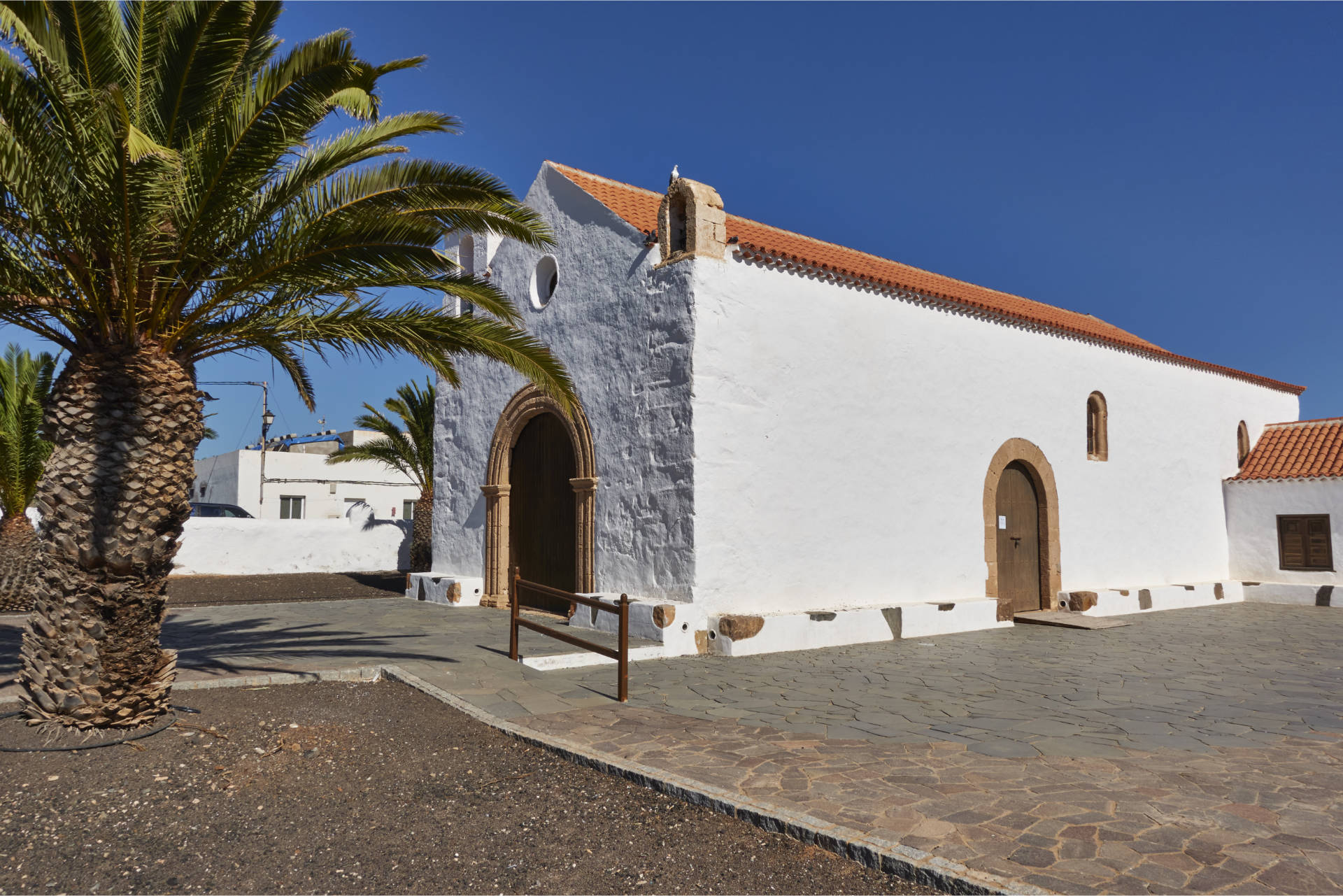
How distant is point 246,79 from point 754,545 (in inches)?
261

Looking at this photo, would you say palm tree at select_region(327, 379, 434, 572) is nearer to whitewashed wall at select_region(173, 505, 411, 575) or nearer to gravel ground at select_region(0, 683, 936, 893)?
whitewashed wall at select_region(173, 505, 411, 575)

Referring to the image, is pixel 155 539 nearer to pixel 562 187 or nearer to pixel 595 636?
pixel 595 636

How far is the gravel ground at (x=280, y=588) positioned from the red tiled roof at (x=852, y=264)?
26.2 ft

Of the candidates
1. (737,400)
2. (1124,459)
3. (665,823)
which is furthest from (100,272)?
(1124,459)

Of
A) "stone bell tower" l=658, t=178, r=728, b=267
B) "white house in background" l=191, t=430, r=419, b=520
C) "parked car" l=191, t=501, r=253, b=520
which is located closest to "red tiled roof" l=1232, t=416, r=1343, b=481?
"stone bell tower" l=658, t=178, r=728, b=267

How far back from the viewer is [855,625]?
1014cm

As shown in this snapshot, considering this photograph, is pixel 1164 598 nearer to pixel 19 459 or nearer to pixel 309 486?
pixel 19 459

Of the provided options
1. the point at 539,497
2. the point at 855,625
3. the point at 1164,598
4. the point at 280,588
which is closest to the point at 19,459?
the point at 280,588

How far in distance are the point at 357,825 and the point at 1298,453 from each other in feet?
62.1

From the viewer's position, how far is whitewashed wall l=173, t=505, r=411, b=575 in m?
19.1

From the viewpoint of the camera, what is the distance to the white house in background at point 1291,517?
15.5 meters

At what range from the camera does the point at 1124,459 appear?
47.9 ft

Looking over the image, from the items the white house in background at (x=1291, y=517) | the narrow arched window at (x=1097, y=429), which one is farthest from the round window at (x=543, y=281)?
the white house in background at (x=1291, y=517)

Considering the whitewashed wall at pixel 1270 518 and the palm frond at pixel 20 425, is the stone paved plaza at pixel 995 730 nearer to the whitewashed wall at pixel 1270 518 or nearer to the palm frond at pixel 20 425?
the palm frond at pixel 20 425
